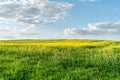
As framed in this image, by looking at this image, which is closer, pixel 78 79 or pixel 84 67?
pixel 78 79

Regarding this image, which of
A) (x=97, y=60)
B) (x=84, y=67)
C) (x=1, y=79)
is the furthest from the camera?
(x=97, y=60)

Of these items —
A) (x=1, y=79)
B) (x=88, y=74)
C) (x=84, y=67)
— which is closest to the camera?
(x=1, y=79)

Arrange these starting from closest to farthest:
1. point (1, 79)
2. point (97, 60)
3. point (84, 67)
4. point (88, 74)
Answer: point (1, 79), point (88, 74), point (84, 67), point (97, 60)

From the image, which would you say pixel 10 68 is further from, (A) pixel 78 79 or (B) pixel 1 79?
(A) pixel 78 79

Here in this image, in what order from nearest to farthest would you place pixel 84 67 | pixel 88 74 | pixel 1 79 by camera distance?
pixel 1 79 < pixel 88 74 < pixel 84 67

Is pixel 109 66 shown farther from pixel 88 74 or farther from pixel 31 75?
pixel 31 75

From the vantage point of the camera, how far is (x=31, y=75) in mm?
16109

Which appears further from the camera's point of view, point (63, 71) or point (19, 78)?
point (63, 71)

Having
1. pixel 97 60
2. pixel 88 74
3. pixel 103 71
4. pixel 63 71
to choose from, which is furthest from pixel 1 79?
pixel 97 60

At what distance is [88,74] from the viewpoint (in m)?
16.4

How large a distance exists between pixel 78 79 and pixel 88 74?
0.97 m

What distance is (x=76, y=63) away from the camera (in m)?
19.2

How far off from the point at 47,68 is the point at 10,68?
2183mm

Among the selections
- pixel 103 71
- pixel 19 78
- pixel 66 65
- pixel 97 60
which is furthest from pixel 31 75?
pixel 97 60
